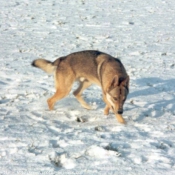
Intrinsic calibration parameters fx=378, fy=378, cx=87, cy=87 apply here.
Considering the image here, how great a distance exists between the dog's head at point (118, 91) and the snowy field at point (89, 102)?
1.08ft

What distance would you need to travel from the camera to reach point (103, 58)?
721cm

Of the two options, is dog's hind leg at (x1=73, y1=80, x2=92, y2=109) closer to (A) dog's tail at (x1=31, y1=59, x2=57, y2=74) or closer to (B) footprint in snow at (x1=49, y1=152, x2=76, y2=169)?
(A) dog's tail at (x1=31, y1=59, x2=57, y2=74)

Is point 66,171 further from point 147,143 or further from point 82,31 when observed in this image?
point 82,31

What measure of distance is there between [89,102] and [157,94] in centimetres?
159

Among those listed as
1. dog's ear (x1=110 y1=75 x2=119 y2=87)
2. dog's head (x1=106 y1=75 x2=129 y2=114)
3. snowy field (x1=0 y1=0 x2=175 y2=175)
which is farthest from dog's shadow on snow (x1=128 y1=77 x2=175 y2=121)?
dog's ear (x1=110 y1=75 x2=119 y2=87)

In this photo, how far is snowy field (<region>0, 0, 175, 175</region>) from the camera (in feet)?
15.9

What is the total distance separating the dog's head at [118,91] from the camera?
6152 millimetres

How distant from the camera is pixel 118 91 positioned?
617 centimetres

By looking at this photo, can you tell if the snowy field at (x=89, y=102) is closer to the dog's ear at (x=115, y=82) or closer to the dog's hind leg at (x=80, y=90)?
the dog's hind leg at (x=80, y=90)

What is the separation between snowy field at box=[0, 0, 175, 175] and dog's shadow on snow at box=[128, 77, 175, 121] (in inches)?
0.7

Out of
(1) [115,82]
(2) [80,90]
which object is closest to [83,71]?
(2) [80,90]

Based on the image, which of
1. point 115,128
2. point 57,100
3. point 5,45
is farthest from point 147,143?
point 5,45

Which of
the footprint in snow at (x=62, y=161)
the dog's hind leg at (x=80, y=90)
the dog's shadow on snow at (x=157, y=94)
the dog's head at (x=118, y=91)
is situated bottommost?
the dog's shadow on snow at (x=157, y=94)

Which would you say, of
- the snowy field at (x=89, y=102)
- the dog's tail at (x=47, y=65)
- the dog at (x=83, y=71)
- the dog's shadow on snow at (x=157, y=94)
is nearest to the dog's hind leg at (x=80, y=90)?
the dog at (x=83, y=71)
